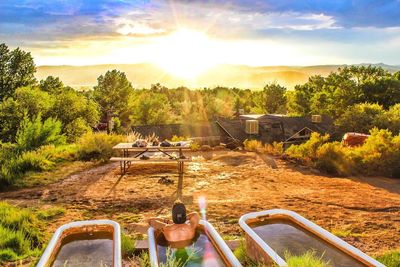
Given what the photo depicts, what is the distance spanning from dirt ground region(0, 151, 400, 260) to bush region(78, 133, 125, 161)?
38.5 inches

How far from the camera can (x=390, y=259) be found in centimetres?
471

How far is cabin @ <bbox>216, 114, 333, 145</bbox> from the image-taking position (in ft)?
109

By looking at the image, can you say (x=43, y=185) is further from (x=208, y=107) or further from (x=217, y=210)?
(x=208, y=107)

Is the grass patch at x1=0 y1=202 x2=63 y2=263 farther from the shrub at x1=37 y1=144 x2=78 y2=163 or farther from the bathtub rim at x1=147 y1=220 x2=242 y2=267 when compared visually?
the shrub at x1=37 y1=144 x2=78 y2=163

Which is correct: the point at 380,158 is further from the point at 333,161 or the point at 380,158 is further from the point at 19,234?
the point at 19,234

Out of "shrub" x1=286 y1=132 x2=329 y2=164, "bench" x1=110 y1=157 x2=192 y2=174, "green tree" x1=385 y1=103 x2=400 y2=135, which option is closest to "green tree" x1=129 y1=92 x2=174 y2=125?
"green tree" x1=385 y1=103 x2=400 y2=135

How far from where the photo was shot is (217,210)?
7559 millimetres

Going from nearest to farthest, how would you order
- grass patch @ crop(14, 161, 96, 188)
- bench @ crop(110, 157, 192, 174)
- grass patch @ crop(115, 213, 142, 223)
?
grass patch @ crop(115, 213, 142, 223)
grass patch @ crop(14, 161, 96, 188)
bench @ crop(110, 157, 192, 174)

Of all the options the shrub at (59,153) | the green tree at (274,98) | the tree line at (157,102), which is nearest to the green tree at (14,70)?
the tree line at (157,102)

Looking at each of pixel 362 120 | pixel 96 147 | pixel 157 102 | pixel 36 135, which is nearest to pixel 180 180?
pixel 96 147

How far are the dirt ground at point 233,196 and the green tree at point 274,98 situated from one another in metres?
53.3

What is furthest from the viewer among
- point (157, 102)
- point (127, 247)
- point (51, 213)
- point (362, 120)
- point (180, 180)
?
point (157, 102)

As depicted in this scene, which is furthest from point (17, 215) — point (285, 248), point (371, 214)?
point (371, 214)

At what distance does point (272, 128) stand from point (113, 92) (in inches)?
1104
